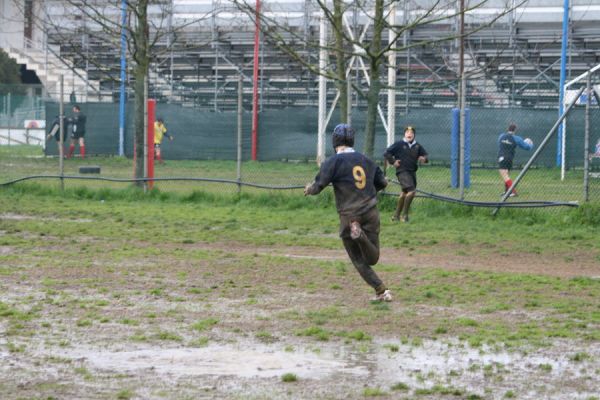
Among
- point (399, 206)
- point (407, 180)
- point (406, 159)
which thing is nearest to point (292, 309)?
point (399, 206)

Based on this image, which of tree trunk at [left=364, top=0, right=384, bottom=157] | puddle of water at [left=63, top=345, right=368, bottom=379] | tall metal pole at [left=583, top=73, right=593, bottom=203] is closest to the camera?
puddle of water at [left=63, top=345, right=368, bottom=379]

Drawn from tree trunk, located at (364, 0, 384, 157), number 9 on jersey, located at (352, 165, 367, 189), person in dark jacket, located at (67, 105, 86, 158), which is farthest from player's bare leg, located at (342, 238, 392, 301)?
person in dark jacket, located at (67, 105, 86, 158)

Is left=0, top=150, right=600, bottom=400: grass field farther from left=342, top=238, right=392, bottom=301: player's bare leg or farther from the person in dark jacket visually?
the person in dark jacket

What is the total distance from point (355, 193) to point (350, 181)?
11 centimetres

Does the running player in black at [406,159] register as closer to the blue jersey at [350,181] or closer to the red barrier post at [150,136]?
the red barrier post at [150,136]

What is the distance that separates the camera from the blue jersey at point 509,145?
22.8 m

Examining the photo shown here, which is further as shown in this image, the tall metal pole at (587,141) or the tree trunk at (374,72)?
the tree trunk at (374,72)

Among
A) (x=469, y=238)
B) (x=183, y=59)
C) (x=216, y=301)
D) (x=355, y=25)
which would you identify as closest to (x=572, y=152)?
(x=355, y=25)

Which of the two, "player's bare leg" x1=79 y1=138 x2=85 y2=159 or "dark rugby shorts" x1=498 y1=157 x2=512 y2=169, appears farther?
"player's bare leg" x1=79 y1=138 x2=85 y2=159

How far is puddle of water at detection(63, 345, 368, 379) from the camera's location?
7.20m

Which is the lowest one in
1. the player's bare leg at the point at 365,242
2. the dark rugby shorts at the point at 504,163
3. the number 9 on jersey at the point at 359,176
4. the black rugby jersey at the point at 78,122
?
the player's bare leg at the point at 365,242

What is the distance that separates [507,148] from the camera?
23.2 meters

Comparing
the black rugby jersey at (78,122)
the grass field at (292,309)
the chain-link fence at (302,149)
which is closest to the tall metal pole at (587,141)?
the grass field at (292,309)

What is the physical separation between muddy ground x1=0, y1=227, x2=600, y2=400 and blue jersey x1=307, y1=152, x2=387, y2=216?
0.86m
